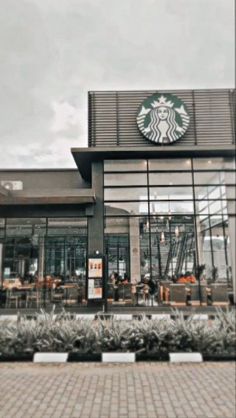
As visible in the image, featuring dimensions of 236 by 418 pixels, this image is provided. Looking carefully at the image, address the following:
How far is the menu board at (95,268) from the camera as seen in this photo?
717 centimetres

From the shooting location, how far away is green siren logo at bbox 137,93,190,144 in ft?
24.1

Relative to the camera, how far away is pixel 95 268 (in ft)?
23.7

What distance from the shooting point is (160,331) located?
2.76 m

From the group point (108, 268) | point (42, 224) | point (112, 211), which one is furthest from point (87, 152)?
point (108, 268)

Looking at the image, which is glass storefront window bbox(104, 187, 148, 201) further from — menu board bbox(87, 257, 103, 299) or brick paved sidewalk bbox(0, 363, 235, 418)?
brick paved sidewalk bbox(0, 363, 235, 418)

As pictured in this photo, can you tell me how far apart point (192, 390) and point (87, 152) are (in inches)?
232

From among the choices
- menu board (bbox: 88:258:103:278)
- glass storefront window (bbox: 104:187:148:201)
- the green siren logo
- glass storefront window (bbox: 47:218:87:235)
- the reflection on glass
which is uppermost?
the green siren logo

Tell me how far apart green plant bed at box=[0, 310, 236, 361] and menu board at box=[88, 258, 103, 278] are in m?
3.92

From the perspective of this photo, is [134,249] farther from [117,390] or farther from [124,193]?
[117,390]

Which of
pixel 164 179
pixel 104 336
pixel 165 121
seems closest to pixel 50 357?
pixel 104 336

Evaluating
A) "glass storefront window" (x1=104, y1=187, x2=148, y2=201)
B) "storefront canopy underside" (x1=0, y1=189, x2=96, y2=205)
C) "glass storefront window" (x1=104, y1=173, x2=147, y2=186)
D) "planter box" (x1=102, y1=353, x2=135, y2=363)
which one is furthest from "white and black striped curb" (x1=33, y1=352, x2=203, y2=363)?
"glass storefront window" (x1=104, y1=173, x2=147, y2=186)

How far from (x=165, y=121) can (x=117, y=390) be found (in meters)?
6.86

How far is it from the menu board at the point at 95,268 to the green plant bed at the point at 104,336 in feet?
12.8

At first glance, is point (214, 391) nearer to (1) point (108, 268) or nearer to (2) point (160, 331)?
(2) point (160, 331)
